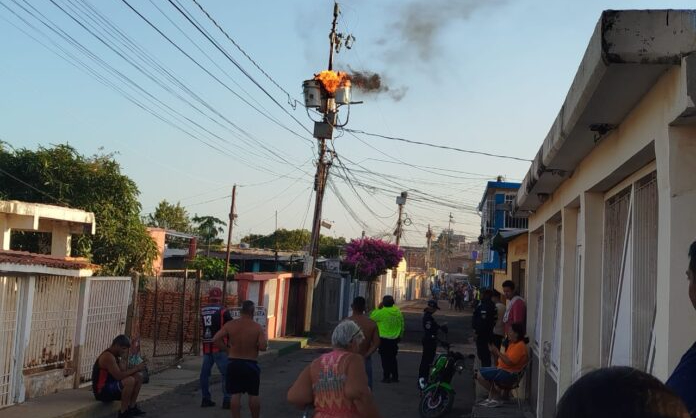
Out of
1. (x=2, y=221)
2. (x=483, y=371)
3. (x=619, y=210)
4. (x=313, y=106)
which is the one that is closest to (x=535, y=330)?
(x=483, y=371)

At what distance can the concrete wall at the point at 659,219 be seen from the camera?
3469mm

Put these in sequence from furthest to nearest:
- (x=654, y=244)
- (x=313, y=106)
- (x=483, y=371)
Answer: (x=313, y=106)
(x=483, y=371)
(x=654, y=244)

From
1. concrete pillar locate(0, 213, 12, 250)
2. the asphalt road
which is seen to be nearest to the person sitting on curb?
the asphalt road

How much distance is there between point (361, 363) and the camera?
495 centimetres

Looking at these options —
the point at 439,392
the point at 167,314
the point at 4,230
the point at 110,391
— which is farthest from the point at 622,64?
the point at 167,314

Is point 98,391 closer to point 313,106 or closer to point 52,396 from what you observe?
point 52,396

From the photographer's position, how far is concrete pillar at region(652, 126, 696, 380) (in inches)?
135

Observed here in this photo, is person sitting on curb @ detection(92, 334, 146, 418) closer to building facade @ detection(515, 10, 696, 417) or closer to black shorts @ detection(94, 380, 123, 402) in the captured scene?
black shorts @ detection(94, 380, 123, 402)

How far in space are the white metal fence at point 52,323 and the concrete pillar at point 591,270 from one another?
7527mm

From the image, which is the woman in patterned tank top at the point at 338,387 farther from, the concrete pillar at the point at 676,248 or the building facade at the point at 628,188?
the concrete pillar at the point at 676,248

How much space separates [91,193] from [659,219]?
20080 millimetres

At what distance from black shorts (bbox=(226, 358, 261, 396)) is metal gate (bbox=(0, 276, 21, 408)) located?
3.03 m

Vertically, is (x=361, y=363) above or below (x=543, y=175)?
below

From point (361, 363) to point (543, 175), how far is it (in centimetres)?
356
